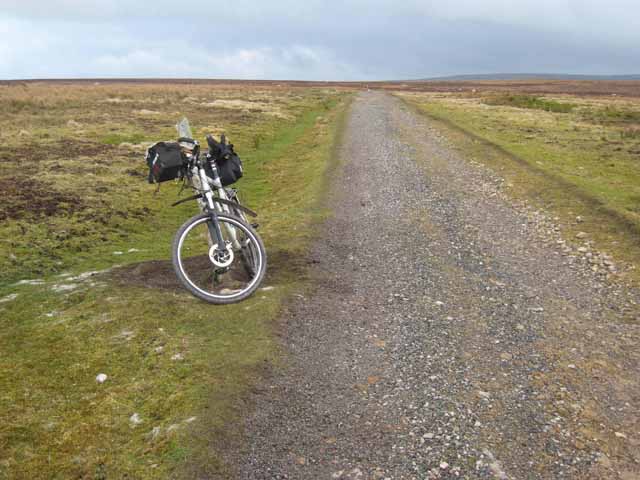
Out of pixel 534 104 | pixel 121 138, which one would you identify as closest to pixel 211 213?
pixel 121 138

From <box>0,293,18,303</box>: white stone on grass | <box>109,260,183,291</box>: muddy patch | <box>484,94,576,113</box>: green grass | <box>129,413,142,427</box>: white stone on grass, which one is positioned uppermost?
<box>484,94,576,113</box>: green grass

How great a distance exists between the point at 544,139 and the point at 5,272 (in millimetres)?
26105

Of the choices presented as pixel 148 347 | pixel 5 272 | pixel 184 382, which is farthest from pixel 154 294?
pixel 5 272

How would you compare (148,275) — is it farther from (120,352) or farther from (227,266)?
(120,352)

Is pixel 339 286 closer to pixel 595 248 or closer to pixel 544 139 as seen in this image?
pixel 595 248

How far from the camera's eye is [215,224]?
8.27 meters

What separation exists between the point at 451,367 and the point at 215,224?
421cm

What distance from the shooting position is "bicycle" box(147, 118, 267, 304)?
8.22m

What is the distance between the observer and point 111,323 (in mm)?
7652

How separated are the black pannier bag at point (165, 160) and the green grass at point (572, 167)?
8219 mm

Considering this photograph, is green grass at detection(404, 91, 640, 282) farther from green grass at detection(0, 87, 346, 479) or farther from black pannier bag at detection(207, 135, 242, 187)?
black pannier bag at detection(207, 135, 242, 187)

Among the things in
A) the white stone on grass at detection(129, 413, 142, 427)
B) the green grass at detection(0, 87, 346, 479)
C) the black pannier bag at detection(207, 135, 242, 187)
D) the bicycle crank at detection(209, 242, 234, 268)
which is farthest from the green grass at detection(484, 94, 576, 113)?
the white stone on grass at detection(129, 413, 142, 427)

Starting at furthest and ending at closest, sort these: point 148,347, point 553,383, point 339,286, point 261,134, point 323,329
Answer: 1. point 261,134
2. point 339,286
3. point 323,329
4. point 148,347
5. point 553,383

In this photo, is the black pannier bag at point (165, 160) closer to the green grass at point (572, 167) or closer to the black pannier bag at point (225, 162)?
the black pannier bag at point (225, 162)
